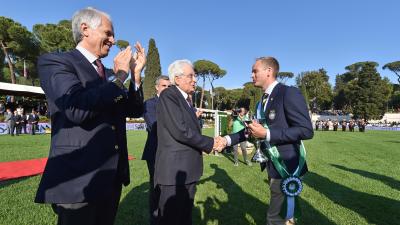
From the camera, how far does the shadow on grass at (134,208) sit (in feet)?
15.9

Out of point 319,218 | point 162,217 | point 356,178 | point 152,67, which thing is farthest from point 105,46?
point 152,67

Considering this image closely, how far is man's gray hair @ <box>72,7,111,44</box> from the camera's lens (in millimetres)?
2115

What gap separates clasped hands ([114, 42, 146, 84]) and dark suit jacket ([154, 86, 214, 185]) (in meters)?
0.69

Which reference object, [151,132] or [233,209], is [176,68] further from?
[233,209]

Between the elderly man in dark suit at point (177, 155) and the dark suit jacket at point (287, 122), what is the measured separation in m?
0.68

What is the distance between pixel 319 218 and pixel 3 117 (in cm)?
3010

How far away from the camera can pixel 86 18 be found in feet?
6.94

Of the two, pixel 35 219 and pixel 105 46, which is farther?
pixel 35 219

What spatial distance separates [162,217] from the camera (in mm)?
3070

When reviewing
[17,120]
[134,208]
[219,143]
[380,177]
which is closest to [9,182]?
[134,208]

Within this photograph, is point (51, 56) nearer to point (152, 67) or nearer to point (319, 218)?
point (319, 218)

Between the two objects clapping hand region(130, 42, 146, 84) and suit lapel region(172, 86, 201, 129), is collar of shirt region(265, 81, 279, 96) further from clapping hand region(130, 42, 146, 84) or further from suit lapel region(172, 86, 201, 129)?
clapping hand region(130, 42, 146, 84)

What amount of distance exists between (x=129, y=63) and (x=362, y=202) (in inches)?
243

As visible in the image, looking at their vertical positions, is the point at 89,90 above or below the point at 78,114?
above
